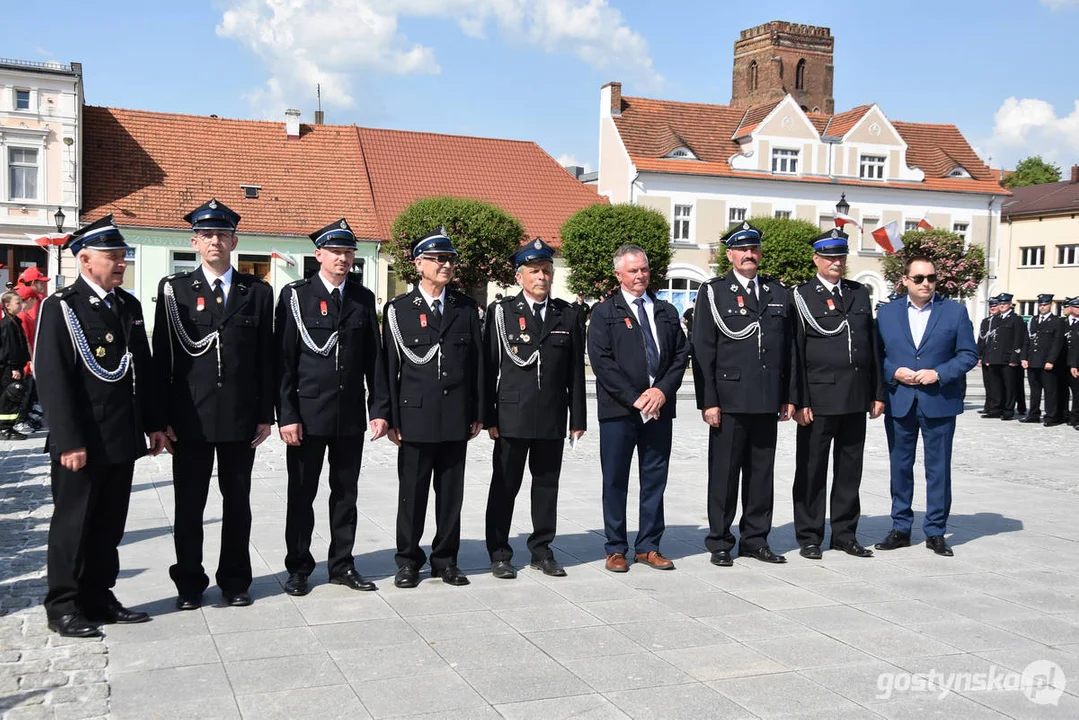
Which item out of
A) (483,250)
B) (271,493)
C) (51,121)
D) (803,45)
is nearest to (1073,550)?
(271,493)

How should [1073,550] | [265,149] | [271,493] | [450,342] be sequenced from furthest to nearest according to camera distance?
[265,149]
[271,493]
[1073,550]
[450,342]

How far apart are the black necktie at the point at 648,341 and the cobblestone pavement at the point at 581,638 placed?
1361 mm

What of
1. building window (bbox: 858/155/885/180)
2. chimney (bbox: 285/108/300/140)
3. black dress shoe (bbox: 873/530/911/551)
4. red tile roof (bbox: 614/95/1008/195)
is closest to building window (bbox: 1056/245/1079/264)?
red tile roof (bbox: 614/95/1008/195)

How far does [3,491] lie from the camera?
32.4ft

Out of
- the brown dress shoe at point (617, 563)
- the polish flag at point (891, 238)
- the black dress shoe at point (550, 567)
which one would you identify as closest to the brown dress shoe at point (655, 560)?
the brown dress shoe at point (617, 563)

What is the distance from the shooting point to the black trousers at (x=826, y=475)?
301 inches

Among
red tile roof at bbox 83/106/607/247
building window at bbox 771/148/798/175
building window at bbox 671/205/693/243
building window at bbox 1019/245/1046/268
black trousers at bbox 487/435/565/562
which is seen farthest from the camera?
building window at bbox 1019/245/1046/268

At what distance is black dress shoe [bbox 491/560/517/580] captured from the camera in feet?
22.2

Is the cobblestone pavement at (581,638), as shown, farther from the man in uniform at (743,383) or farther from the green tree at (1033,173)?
the green tree at (1033,173)

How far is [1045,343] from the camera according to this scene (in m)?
18.4

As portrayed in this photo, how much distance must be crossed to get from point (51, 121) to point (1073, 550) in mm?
37533

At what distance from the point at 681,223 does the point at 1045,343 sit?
29.4 meters

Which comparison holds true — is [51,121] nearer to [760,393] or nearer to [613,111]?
[613,111]

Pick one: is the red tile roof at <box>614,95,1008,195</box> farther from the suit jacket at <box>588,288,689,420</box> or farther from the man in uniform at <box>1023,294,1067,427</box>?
the suit jacket at <box>588,288,689,420</box>
